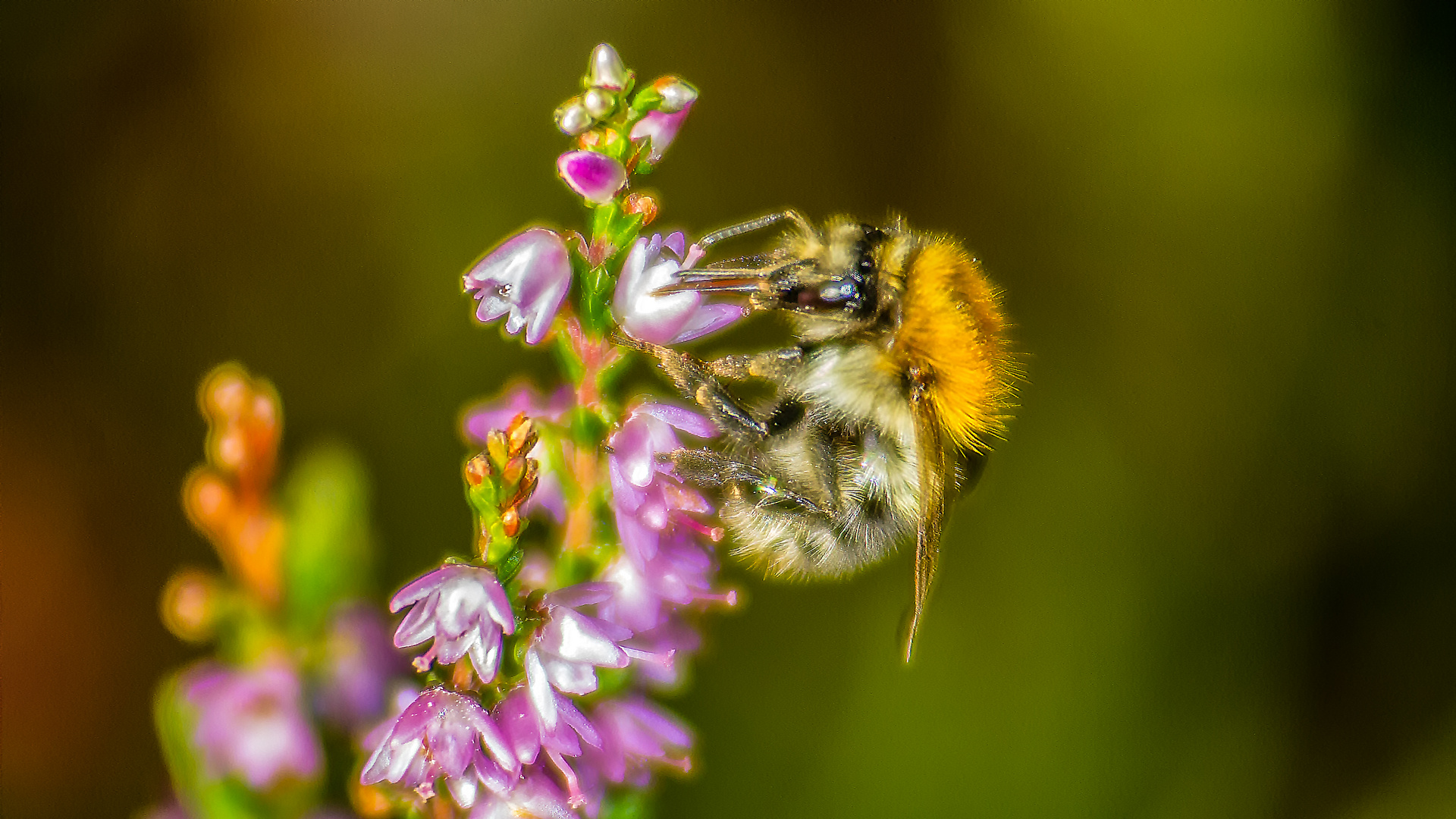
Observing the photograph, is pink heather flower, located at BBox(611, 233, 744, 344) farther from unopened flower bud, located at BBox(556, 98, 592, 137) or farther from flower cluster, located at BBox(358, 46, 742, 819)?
unopened flower bud, located at BBox(556, 98, 592, 137)

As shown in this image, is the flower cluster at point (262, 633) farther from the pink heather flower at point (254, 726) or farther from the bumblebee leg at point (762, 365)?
the bumblebee leg at point (762, 365)

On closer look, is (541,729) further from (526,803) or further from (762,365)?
(762,365)

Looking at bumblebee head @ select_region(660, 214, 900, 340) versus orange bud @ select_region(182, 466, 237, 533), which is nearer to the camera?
bumblebee head @ select_region(660, 214, 900, 340)

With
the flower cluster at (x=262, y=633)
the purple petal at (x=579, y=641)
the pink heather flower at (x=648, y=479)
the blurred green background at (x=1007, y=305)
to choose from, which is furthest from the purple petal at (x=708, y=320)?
the blurred green background at (x=1007, y=305)

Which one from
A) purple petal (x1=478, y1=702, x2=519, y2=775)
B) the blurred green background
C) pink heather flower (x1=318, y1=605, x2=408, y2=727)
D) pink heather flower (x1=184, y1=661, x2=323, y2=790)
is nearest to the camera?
purple petal (x1=478, y1=702, x2=519, y2=775)

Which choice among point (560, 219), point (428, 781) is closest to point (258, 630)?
point (428, 781)

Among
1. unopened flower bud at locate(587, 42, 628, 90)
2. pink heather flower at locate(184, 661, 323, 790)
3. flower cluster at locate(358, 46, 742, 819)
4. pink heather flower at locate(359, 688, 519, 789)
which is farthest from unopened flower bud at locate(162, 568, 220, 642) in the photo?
unopened flower bud at locate(587, 42, 628, 90)
